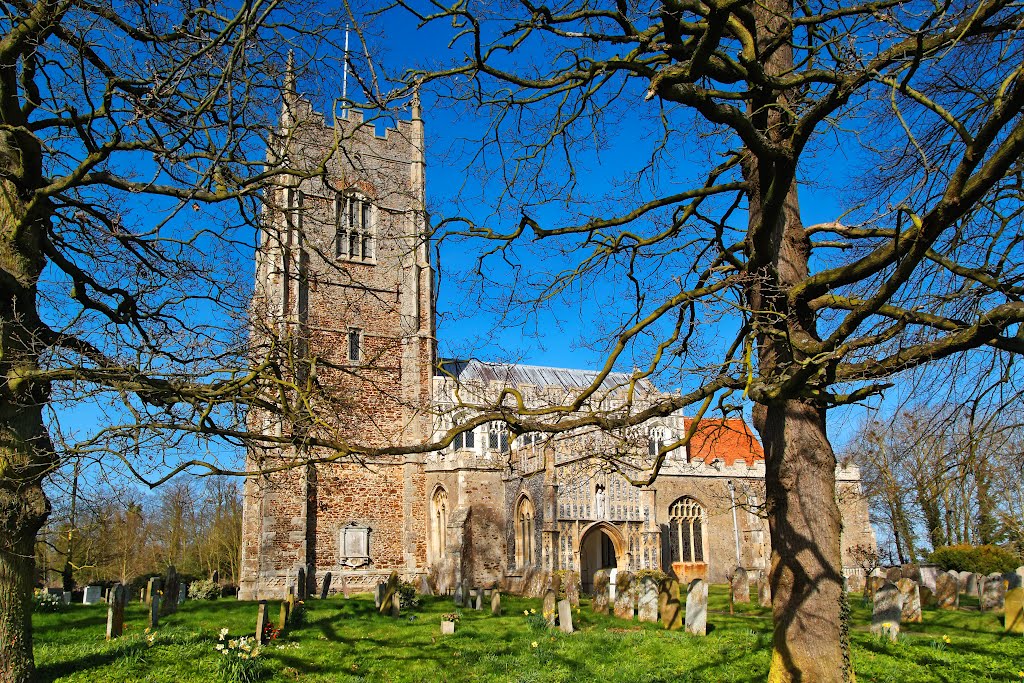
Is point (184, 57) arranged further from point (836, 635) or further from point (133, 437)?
point (836, 635)

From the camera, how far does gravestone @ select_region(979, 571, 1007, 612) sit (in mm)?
12914

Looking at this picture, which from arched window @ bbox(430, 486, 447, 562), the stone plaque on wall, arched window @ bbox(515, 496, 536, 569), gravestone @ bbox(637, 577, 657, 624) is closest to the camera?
gravestone @ bbox(637, 577, 657, 624)

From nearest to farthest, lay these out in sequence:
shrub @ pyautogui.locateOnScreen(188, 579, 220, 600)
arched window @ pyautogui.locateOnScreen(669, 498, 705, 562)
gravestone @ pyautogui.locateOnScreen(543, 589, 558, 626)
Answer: gravestone @ pyautogui.locateOnScreen(543, 589, 558, 626)
shrub @ pyautogui.locateOnScreen(188, 579, 220, 600)
arched window @ pyautogui.locateOnScreen(669, 498, 705, 562)

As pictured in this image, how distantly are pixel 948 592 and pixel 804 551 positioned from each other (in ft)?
37.6

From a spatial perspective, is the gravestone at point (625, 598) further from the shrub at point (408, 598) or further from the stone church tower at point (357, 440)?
the stone church tower at point (357, 440)

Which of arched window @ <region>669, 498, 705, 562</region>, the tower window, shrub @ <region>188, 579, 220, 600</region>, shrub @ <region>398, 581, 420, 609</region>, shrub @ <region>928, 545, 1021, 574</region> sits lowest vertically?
shrub @ <region>188, 579, 220, 600</region>

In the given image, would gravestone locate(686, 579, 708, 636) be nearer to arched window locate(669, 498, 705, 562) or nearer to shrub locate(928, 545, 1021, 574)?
shrub locate(928, 545, 1021, 574)

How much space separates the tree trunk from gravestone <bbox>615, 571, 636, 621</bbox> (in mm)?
8087

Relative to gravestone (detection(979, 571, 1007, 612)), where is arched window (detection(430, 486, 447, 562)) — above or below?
above

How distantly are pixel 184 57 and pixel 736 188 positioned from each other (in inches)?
179

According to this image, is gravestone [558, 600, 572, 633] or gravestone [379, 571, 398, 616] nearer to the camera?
gravestone [558, 600, 572, 633]

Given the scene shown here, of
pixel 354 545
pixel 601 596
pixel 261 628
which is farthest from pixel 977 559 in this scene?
pixel 261 628

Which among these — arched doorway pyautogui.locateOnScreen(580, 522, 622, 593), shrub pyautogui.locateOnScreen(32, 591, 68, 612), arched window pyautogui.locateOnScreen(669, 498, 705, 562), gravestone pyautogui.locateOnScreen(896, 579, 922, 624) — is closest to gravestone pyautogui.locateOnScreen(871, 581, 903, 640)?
gravestone pyautogui.locateOnScreen(896, 579, 922, 624)

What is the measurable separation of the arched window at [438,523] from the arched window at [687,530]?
7.67 m
